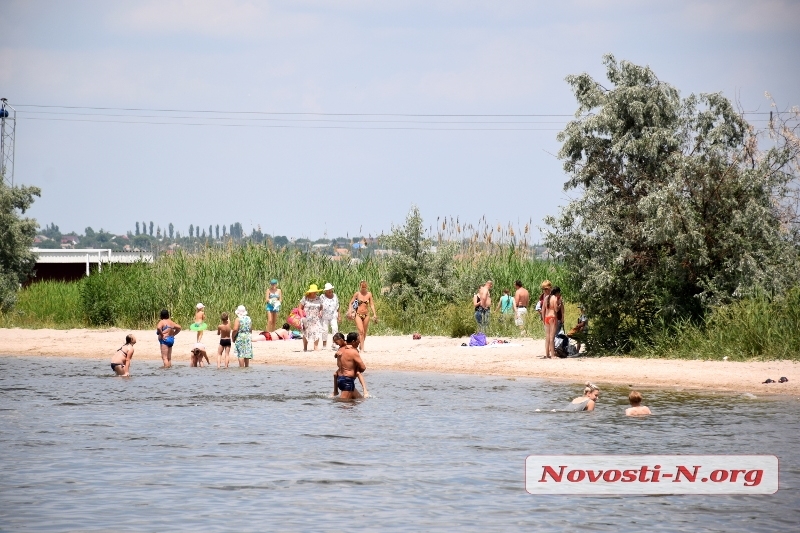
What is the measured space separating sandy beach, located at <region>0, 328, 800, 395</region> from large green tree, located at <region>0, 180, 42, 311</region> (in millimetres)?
5388

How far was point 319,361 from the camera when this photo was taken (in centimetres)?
→ 2602

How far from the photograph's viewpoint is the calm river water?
11.6 m

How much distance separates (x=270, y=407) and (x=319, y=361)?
6472 mm

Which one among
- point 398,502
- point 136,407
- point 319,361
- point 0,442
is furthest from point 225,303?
point 398,502

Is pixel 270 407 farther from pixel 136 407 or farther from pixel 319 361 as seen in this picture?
pixel 319 361

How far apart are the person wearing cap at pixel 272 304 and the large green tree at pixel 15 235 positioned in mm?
13129

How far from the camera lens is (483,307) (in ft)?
94.2

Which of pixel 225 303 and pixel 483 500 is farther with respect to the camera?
pixel 225 303

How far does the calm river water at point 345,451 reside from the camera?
11.6 meters

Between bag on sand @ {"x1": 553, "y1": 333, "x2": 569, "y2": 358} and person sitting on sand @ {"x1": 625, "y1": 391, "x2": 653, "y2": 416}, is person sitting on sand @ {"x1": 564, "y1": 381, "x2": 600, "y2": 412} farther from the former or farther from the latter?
bag on sand @ {"x1": 553, "y1": 333, "x2": 569, "y2": 358}

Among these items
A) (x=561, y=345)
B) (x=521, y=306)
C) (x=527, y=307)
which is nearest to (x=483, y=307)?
(x=521, y=306)

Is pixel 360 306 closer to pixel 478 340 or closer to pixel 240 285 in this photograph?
pixel 478 340

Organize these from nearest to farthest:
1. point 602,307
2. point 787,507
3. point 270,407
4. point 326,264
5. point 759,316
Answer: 1. point 787,507
2. point 270,407
3. point 759,316
4. point 602,307
5. point 326,264

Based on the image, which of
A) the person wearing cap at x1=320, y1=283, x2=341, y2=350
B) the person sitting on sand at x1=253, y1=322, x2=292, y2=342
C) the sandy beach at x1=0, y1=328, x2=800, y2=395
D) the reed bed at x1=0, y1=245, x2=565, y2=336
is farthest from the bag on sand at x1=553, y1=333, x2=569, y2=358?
the person sitting on sand at x1=253, y1=322, x2=292, y2=342
